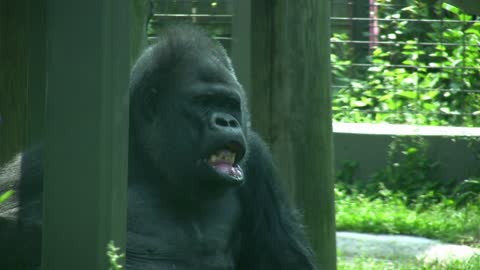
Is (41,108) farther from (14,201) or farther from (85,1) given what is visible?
(85,1)

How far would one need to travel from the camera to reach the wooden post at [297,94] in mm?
3523

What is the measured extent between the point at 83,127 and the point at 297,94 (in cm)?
187

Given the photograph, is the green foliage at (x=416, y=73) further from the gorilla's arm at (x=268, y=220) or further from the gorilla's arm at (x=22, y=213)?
the gorilla's arm at (x=22, y=213)

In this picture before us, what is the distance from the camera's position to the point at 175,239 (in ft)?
11.0

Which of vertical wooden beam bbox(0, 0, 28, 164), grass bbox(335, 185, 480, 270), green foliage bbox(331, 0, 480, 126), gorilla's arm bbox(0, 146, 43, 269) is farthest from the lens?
green foliage bbox(331, 0, 480, 126)

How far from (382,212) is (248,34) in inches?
106

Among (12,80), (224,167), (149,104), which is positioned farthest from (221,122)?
(12,80)

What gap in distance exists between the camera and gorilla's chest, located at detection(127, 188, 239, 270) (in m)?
3.30

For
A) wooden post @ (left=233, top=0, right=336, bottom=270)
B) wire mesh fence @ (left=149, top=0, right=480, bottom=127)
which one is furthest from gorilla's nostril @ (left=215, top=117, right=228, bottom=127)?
wire mesh fence @ (left=149, top=0, right=480, bottom=127)

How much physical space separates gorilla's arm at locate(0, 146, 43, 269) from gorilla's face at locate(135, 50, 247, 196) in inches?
16.3

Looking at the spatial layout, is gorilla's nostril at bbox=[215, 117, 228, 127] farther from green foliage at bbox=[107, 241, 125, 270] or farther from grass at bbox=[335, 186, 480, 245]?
grass at bbox=[335, 186, 480, 245]

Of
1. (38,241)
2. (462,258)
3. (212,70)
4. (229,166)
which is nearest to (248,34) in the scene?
(212,70)

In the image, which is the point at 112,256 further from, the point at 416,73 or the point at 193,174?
the point at 416,73

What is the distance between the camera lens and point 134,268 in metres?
3.26
